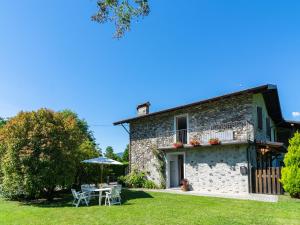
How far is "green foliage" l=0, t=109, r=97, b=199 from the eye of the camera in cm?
1198

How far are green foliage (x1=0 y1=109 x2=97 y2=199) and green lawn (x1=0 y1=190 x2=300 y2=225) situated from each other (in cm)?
162

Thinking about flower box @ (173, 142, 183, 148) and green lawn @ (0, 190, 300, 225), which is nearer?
green lawn @ (0, 190, 300, 225)

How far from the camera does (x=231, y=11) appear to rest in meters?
11.3

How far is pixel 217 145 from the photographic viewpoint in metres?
14.5

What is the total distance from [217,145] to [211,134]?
3.10 ft

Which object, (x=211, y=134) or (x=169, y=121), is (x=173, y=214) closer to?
(x=211, y=134)

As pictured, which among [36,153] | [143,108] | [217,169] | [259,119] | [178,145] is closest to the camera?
[36,153]

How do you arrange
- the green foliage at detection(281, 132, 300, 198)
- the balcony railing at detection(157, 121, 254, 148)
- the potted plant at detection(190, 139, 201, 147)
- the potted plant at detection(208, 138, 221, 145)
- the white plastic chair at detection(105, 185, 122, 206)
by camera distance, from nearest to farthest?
the white plastic chair at detection(105, 185, 122, 206)
the green foliage at detection(281, 132, 300, 198)
the balcony railing at detection(157, 121, 254, 148)
the potted plant at detection(208, 138, 221, 145)
the potted plant at detection(190, 139, 201, 147)

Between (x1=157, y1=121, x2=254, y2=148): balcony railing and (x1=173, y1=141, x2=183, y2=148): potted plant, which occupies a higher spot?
(x1=157, y1=121, x2=254, y2=148): balcony railing

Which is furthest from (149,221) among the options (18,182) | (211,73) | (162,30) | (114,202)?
(211,73)

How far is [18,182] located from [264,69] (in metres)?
13.9

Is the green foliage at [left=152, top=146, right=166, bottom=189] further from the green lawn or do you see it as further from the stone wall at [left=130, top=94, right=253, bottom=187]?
the green lawn

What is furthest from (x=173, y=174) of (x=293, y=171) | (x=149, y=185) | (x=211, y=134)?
(x=293, y=171)

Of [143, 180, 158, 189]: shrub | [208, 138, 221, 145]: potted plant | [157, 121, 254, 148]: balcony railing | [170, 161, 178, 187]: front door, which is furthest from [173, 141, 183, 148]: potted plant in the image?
[143, 180, 158, 189]: shrub
